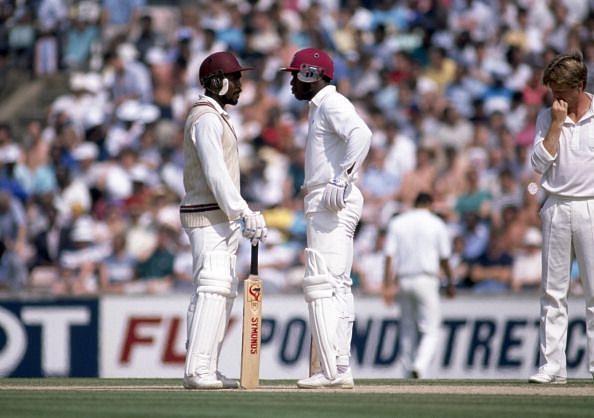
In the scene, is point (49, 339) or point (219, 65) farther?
point (49, 339)

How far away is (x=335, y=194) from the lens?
11.4 m

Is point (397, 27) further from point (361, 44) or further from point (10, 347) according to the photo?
point (10, 347)

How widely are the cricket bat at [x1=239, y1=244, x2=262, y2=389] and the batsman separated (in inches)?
14.8

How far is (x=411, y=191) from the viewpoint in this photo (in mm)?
20734

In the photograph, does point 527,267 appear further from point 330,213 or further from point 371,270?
point 330,213

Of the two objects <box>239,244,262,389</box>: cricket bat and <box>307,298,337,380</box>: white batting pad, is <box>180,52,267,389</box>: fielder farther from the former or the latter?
<box>307,298,337,380</box>: white batting pad

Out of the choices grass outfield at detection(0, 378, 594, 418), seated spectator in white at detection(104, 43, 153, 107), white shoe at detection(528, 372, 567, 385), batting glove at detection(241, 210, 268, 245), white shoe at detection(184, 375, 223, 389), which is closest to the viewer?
grass outfield at detection(0, 378, 594, 418)

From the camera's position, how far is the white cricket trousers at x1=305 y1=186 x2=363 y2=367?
1159 centimetres

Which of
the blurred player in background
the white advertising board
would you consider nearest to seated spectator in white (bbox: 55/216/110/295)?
the white advertising board

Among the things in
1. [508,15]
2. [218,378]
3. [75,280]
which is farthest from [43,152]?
[218,378]

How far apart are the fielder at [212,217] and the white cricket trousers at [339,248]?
1.51 ft

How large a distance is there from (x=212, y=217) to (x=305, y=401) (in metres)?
1.81

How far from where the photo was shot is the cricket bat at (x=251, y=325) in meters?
11.6

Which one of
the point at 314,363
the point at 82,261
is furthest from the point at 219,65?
the point at 82,261
